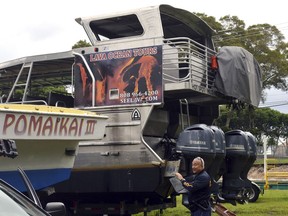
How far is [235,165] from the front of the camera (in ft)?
33.1

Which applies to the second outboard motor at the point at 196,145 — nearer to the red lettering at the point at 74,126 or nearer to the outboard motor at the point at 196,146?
the outboard motor at the point at 196,146

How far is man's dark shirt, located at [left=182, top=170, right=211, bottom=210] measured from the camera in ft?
24.4

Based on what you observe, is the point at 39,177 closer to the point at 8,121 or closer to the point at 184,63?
the point at 8,121

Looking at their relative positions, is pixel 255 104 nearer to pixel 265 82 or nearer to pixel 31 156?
pixel 31 156

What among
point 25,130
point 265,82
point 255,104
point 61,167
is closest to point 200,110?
point 255,104

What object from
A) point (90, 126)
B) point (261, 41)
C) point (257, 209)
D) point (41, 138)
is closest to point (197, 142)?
point (90, 126)

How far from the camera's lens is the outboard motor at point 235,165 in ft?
32.9

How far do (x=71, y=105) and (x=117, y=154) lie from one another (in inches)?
75.8

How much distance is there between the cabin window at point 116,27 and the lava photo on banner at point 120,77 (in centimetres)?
94

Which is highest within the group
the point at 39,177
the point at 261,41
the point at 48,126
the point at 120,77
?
the point at 261,41

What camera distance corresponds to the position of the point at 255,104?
11.0m

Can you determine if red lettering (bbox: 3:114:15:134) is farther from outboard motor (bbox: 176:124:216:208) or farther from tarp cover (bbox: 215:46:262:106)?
tarp cover (bbox: 215:46:262:106)

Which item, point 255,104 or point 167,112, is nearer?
point 167,112

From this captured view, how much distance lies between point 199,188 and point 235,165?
9.09 feet
